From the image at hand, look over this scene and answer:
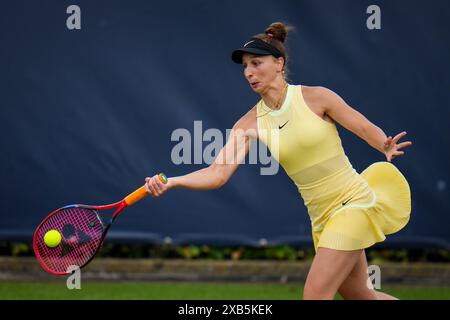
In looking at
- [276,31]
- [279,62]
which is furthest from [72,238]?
[276,31]

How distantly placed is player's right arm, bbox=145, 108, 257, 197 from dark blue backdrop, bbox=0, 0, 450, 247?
191 cm

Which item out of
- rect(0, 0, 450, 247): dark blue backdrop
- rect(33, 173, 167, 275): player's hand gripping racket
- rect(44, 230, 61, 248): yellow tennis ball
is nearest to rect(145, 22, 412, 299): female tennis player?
rect(33, 173, 167, 275): player's hand gripping racket

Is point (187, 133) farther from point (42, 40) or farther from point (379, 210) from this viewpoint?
point (379, 210)

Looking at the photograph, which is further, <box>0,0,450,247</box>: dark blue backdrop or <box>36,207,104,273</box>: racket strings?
<box>0,0,450,247</box>: dark blue backdrop

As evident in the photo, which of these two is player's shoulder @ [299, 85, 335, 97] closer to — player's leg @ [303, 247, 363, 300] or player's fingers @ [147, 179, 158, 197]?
player's leg @ [303, 247, 363, 300]

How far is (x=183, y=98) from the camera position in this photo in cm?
639

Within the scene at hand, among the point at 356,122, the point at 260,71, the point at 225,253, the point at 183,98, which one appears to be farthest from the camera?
the point at 225,253

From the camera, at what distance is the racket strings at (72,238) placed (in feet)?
13.8

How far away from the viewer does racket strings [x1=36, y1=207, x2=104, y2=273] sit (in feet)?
13.8

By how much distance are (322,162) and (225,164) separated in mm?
462

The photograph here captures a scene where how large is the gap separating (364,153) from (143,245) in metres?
1.69

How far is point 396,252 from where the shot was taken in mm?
6578

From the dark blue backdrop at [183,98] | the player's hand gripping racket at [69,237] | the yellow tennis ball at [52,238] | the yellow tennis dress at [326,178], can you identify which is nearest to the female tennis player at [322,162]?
the yellow tennis dress at [326,178]

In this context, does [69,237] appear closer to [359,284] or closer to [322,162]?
[322,162]
